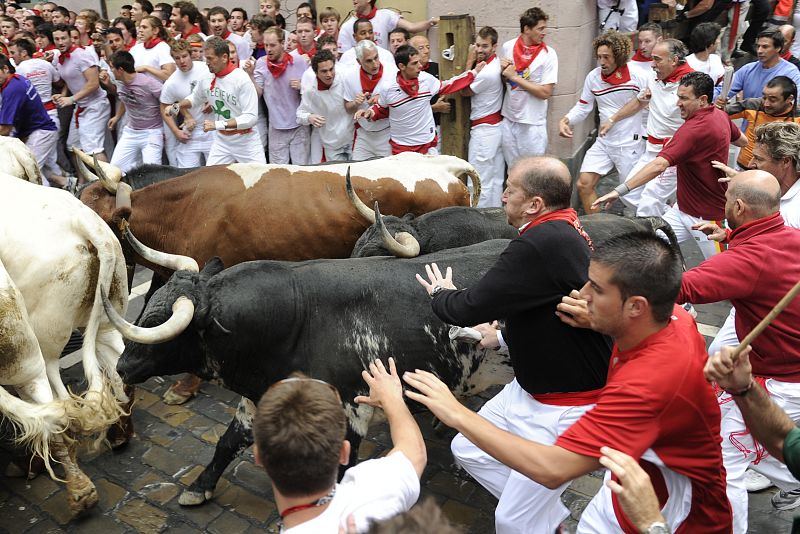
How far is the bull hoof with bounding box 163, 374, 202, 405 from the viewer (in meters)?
5.40

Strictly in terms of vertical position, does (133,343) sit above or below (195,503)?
above

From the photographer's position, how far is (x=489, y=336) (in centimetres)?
379

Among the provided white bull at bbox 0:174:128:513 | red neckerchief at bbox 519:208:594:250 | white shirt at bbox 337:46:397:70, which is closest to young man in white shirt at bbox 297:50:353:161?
white shirt at bbox 337:46:397:70

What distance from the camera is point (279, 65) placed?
348 inches

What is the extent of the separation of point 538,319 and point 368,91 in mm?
5433

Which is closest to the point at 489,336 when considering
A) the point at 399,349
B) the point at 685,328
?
the point at 399,349

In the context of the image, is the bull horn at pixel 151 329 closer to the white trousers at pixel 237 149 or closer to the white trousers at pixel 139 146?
the white trousers at pixel 237 149

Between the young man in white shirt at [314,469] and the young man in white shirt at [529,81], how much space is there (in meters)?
6.84

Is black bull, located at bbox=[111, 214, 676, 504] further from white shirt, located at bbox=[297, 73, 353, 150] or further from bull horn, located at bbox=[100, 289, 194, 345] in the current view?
white shirt, located at bbox=[297, 73, 353, 150]

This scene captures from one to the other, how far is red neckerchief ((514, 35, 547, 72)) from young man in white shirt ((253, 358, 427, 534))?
22.8 feet

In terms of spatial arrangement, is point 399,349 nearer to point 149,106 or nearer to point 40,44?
point 149,106

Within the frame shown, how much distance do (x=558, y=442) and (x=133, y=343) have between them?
2.54 meters

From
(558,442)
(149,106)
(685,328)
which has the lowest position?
(149,106)

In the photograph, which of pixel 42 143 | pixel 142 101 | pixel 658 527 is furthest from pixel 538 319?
pixel 42 143
